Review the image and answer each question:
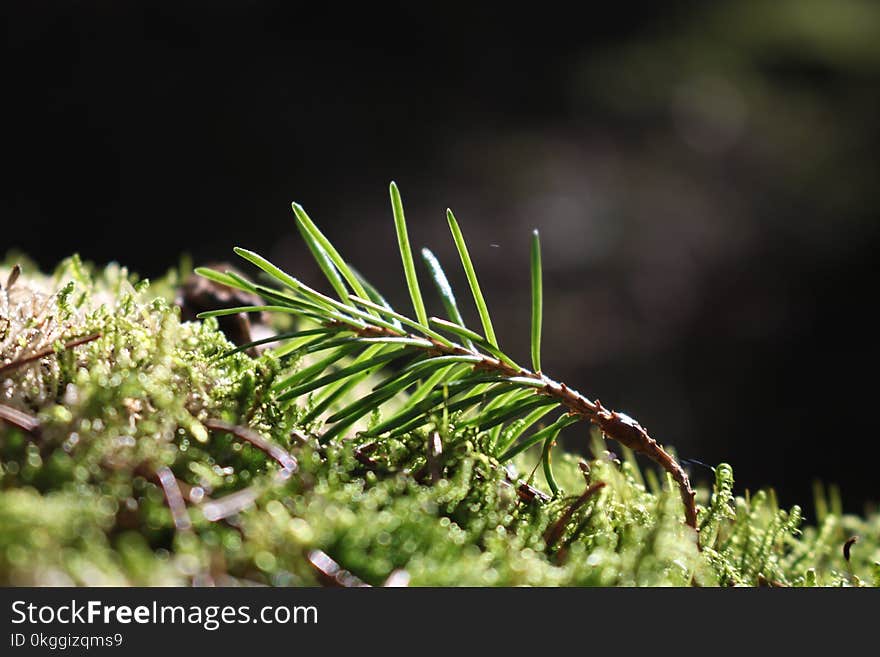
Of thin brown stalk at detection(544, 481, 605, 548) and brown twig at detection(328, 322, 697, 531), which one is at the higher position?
brown twig at detection(328, 322, 697, 531)

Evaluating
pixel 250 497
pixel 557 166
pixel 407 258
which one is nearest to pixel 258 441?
pixel 250 497

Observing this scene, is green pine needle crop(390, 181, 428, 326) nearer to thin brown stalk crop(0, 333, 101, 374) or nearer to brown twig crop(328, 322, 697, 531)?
brown twig crop(328, 322, 697, 531)

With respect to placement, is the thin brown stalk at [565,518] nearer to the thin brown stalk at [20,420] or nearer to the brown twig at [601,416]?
the brown twig at [601,416]

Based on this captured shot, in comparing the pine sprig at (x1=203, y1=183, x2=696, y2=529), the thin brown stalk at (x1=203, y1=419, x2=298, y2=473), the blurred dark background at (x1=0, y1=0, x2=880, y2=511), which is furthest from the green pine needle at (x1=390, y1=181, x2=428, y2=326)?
the blurred dark background at (x1=0, y1=0, x2=880, y2=511)

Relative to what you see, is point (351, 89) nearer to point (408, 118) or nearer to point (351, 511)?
point (408, 118)

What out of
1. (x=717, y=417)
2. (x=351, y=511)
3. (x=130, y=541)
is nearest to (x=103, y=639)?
(x=130, y=541)

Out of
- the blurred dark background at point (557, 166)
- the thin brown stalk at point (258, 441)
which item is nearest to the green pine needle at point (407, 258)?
the thin brown stalk at point (258, 441)
